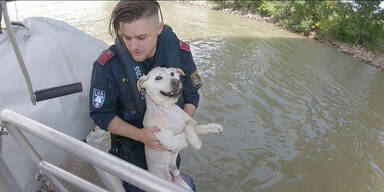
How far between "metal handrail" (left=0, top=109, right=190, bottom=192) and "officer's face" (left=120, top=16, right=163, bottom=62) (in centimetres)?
98

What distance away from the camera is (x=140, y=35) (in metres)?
2.06

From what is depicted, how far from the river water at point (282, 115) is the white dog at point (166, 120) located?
1.35m

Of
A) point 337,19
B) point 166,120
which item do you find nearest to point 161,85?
point 166,120

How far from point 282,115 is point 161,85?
367cm

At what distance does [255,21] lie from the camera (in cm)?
1294

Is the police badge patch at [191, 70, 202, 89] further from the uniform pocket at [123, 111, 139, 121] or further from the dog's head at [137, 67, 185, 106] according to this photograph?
the uniform pocket at [123, 111, 139, 121]

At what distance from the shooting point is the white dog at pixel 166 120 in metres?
2.17

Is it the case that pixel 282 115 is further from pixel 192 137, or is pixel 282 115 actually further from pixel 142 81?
pixel 142 81

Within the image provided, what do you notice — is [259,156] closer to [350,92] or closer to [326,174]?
[326,174]

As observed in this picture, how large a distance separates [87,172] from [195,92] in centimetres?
160

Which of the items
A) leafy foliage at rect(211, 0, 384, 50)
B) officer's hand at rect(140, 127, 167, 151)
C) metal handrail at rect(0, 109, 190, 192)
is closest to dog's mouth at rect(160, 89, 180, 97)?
officer's hand at rect(140, 127, 167, 151)

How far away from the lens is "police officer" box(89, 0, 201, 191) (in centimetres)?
204

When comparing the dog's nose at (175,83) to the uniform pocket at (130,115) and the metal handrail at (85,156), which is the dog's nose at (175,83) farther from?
the metal handrail at (85,156)

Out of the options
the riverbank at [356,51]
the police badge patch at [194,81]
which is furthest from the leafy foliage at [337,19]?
the police badge patch at [194,81]
